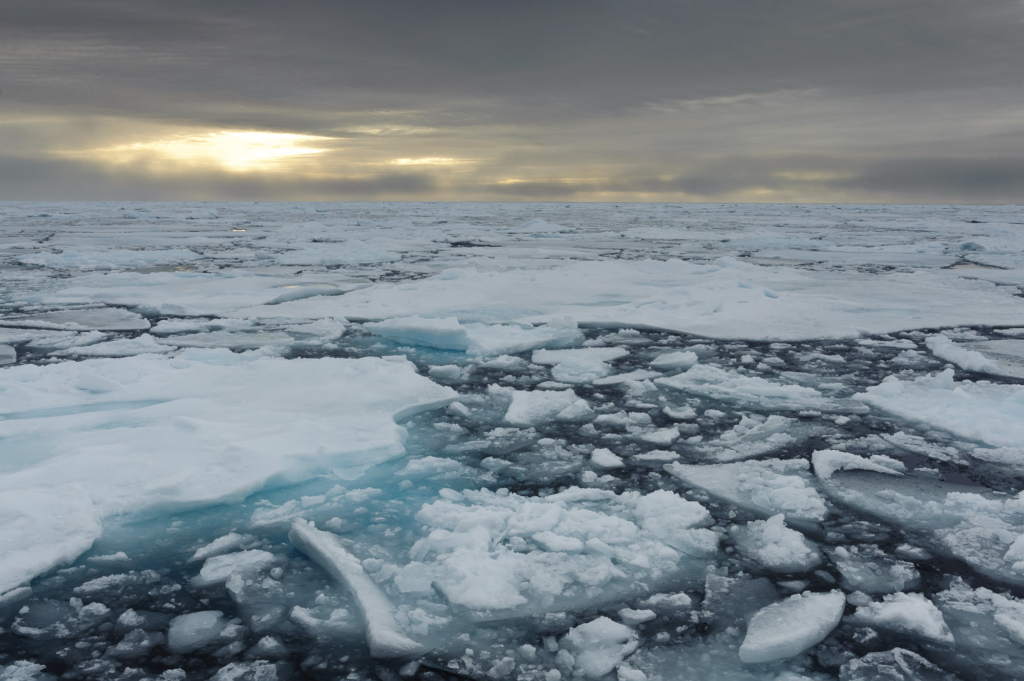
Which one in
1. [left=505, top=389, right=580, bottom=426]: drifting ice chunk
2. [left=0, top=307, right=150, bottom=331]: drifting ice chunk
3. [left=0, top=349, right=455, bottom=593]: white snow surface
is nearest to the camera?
[left=0, top=349, right=455, bottom=593]: white snow surface

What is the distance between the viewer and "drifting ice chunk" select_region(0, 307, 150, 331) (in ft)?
20.6

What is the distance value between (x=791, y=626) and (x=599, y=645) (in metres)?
0.58

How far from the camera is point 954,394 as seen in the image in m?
4.01

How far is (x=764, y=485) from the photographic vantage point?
296cm

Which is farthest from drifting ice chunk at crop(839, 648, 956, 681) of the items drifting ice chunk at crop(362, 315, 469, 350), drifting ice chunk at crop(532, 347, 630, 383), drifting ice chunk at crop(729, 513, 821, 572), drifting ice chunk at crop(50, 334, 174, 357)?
drifting ice chunk at crop(50, 334, 174, 357)

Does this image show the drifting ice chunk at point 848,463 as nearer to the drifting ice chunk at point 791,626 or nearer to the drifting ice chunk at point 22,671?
the drifting ice chunk at point 791,626

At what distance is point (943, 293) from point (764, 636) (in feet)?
26.9

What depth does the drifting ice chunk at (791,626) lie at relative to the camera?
6.14ft

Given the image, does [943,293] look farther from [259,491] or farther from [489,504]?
[259,491]

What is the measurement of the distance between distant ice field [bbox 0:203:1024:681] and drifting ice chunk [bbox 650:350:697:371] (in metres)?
0.03

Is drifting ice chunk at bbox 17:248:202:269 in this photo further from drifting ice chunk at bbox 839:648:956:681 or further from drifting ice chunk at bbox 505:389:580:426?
drifting ice chunk at bbox 839:648:956:681

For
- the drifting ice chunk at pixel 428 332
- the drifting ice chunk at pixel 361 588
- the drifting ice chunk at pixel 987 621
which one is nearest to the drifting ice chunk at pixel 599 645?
the drifting ice chunk at pixel 361 588

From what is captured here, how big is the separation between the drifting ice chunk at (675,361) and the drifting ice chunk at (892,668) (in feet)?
10.3

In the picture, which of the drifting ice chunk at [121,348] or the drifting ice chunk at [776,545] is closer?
the drifting ice chunk at [776,545]
